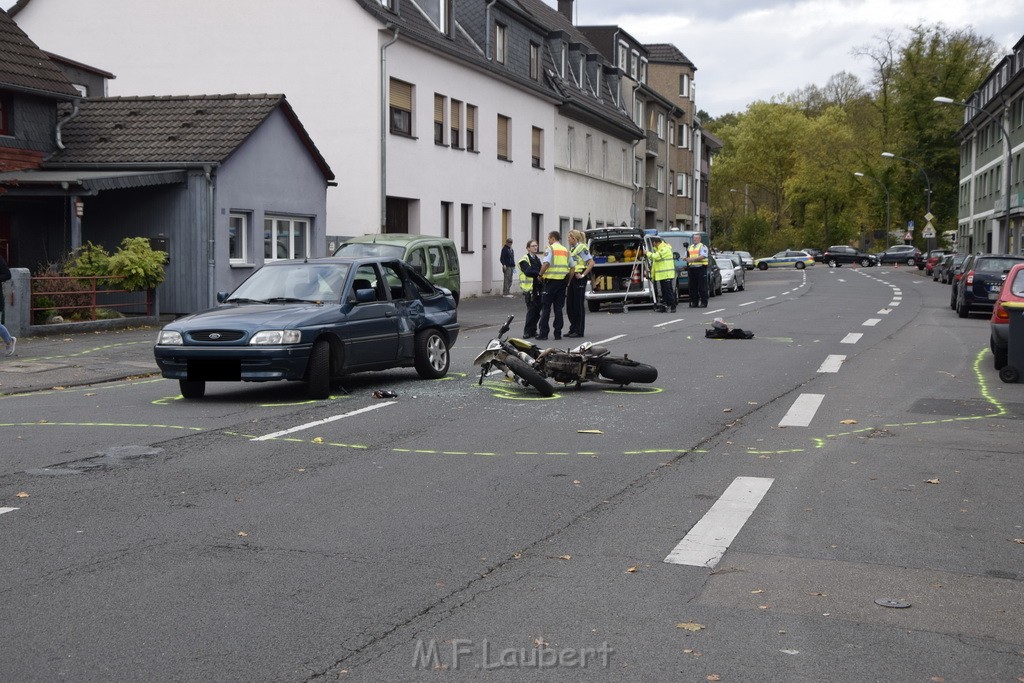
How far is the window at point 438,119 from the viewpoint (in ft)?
114

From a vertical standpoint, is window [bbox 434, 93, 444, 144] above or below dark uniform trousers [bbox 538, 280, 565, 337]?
above

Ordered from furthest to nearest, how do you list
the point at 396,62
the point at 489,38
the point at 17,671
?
the point at 489,38
the point at 396,62
the point at 17,671

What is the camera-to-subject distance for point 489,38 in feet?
128

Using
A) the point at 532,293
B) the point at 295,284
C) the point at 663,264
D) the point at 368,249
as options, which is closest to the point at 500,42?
the point at 663,264

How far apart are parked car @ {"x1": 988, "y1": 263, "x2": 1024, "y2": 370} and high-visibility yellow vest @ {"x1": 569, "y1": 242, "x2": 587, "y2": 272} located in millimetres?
7376

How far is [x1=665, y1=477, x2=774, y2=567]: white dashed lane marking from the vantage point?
→ 596 centimetres

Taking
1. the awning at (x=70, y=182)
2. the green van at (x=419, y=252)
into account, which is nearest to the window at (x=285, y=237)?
the green van at (x=419, y=252)

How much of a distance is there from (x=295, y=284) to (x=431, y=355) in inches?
73.4

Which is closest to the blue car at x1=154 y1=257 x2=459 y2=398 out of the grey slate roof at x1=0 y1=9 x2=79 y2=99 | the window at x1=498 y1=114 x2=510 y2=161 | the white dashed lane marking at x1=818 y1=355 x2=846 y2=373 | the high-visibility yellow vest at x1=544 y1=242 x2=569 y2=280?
the white dashed lane marking at x1=818 y1=355 x2=846 y2=373

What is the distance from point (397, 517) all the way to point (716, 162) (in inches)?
3904

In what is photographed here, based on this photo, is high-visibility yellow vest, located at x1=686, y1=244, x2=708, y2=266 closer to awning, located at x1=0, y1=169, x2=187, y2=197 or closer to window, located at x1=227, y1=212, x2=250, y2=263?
window, located at x1=227, y1=212, x2=250, y2=263

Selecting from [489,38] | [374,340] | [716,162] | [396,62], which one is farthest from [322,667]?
[716,162]

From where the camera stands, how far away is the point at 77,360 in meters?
16.8

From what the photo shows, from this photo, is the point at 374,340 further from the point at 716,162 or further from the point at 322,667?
the point at 716,162
